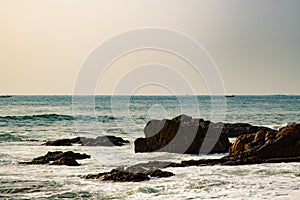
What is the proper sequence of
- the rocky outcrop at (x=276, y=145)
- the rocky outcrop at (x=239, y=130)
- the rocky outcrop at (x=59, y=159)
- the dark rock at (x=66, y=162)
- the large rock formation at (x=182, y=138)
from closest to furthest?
the rocky outcrop at (x=276, y=145) < the dark rock at (x=66, y=162) < the rocky outcrop at (x=59, y=159) < the large rock formation at (x=182, y=138) < the rocky outcrop at (x=239, y=130)

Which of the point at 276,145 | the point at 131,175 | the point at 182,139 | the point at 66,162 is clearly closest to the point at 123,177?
the point at 131,175

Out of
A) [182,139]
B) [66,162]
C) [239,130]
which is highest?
[239,130]

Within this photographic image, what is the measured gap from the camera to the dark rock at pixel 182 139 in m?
29.6

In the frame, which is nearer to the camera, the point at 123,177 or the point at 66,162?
the point at 123,177

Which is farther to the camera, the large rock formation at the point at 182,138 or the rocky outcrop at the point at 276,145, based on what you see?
the large rock formation at the point at 182,138

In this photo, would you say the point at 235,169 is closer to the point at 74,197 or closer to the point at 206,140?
the point at 74,197

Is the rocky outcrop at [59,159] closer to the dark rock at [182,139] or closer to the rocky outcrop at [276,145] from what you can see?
the dark rock at [182,139]

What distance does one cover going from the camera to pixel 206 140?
98.4 ft

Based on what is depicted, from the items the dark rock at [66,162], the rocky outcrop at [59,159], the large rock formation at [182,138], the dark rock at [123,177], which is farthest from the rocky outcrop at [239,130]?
the dark rock at [123,177]

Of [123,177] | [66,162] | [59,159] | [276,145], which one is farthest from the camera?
[59,159]

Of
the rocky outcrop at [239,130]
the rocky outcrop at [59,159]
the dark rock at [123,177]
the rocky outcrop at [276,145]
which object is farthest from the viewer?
the rocky outcrop at [239,130]

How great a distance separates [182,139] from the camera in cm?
3050

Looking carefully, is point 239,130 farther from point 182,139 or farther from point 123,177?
point 123,177

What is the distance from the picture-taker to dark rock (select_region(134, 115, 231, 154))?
1164 inches
